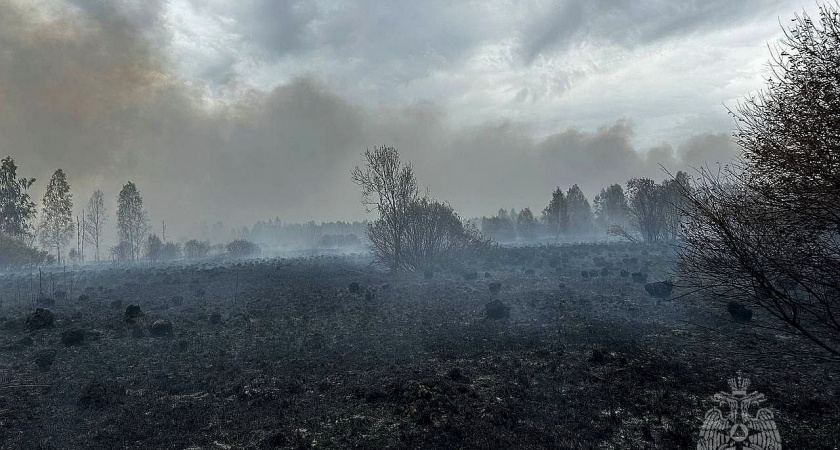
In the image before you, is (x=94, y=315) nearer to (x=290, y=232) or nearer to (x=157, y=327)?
(x=157, y=327)

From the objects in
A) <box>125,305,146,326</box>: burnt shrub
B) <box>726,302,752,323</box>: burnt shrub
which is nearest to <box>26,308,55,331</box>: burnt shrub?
<box>125,305,146,326</box>: burnt shrub

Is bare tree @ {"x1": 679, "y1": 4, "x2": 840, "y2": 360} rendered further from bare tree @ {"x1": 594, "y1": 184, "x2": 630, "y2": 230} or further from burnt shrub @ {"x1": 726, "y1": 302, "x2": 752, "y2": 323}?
bare tree @ {"x1": 594, "y1": 184, "x2": 630, "y2": 230}

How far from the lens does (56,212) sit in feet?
192

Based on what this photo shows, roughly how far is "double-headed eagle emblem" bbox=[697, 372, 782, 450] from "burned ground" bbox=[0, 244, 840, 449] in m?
0.22

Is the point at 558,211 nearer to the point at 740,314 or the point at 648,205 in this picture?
the point at 648,205

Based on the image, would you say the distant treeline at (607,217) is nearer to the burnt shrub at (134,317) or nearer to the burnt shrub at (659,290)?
the burnt shrub at (659,290)

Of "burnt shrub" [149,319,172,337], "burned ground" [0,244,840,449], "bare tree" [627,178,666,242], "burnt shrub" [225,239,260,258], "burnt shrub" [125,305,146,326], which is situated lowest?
"burned ground" [0,244,840,449]

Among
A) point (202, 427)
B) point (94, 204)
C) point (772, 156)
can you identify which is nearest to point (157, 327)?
point (202, 427)

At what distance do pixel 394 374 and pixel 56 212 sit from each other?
239 feet

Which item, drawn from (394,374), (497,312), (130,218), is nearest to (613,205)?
(497,312)

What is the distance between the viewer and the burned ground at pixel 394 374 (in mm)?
9250

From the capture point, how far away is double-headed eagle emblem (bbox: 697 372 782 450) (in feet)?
26.2

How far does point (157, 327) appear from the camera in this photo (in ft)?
61.4

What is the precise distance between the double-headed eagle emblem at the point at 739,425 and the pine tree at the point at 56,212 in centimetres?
8053
